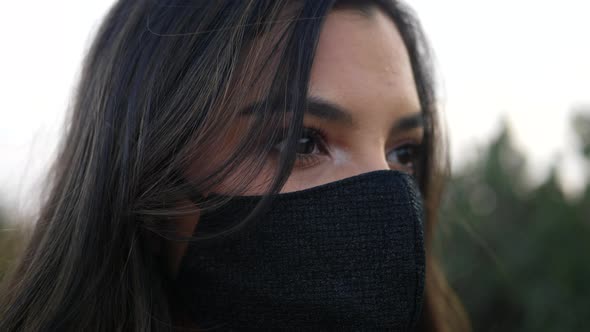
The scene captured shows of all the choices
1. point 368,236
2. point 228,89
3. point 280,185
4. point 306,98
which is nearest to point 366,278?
point 368,236

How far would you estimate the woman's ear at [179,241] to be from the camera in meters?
1.51

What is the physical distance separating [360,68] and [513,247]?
1604 mm

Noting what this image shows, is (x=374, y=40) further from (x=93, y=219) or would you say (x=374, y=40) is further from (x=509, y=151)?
(x=509, y=151)

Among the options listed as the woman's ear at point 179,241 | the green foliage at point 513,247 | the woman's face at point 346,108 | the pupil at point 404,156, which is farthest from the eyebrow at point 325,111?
the green foliage at point 513,247

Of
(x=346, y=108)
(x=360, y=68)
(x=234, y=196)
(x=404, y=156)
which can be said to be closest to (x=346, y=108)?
(x=346, y=108)

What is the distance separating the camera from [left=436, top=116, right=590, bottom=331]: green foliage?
243 centimetres

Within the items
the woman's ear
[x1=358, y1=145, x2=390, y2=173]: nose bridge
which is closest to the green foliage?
[x1=358, y1=145, x2=390, y2=173]: nose bridge

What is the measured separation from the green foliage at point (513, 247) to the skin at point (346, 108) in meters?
1.01

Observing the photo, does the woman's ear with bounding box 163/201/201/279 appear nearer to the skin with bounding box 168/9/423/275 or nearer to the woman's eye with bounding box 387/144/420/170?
the skin with bounding box 168/9/423/275

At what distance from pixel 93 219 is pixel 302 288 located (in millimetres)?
576

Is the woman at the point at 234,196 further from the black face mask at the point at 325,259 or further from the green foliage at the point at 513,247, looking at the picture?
the green foliage at the point at 513,247

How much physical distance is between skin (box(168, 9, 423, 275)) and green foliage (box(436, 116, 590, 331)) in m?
1.01

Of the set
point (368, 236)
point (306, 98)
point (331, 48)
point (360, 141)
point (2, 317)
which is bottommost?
point (2, 317)

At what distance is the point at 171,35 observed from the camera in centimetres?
157
